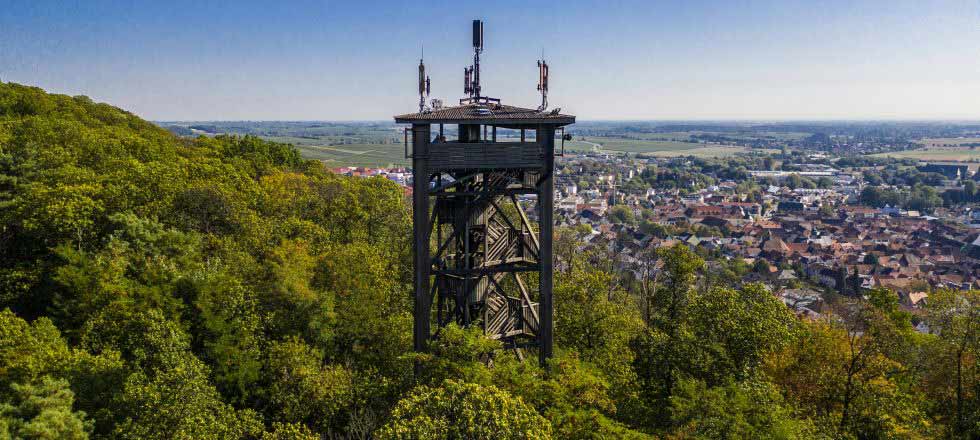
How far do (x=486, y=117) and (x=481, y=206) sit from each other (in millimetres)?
2966

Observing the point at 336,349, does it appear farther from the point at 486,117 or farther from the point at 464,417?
the point at 464,417

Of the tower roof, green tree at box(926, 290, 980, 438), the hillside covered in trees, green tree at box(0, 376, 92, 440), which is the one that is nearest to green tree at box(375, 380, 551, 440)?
the hillside covered in trees

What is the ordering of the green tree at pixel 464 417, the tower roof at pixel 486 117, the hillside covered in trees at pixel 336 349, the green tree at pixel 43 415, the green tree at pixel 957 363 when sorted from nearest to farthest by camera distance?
the green tree at pixel 464 417, the green tree at pixel 43 415, the hillside covered in trees at pixel 336 349, the tower roof at pixel 486 117, the green tree at pixel 957 363

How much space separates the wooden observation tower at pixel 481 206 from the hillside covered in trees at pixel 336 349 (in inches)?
65.1

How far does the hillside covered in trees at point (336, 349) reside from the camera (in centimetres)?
1534

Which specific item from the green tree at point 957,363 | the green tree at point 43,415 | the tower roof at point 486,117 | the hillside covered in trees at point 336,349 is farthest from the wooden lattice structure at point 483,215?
the green tree at point 957,363

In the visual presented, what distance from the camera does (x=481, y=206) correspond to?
62.4 feet

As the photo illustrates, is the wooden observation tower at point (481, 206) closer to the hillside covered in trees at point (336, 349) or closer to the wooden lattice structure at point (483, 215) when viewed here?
the wooden lattice structure at point (483, 215)

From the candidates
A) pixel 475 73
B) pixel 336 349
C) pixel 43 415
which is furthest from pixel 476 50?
pixel 43 415

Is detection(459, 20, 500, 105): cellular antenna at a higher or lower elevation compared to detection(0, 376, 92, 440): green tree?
higher

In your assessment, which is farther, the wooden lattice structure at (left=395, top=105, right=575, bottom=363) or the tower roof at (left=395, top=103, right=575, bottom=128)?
the wooden lattice structure at (left=395, top=105, right=575, bottom=363)

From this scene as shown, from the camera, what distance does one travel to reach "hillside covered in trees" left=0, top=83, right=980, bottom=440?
604 inches

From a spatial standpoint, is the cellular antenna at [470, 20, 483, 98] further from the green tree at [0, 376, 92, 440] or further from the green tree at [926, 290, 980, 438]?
the green tree at [926, 290, 980, 438]

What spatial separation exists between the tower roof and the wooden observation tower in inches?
1.1
